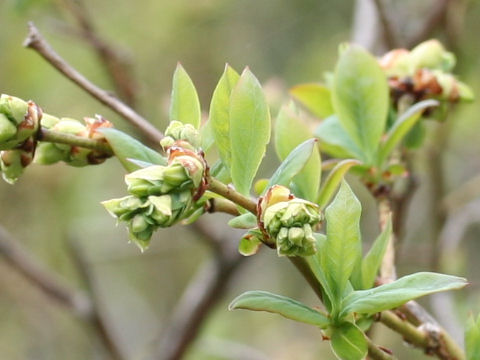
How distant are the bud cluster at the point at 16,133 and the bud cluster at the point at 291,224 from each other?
7.7 inches

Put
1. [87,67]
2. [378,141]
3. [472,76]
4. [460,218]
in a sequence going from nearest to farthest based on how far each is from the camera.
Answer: [378,141]
[460,218]
[472,76]
[87,67]

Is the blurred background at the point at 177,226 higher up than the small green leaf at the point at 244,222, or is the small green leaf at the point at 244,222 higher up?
the small green leaf at the point at 244,222

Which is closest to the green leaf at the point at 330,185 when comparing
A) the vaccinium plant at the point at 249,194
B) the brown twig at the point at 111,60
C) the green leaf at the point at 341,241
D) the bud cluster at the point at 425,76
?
the vaccinium plant at the point at 249,194

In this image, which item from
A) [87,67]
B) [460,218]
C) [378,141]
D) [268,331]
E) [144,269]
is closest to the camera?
[378,141]

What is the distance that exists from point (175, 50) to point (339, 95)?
7.58 feet

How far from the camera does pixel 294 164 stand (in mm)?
589

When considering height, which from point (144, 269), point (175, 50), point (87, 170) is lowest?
point (144, 269)

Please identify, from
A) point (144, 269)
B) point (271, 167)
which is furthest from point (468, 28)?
point (144, 269)

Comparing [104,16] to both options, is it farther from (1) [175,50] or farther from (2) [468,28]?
(2) [468,28]

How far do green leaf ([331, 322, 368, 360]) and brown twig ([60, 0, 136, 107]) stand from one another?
1.06m

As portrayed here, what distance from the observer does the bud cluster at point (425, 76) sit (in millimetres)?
878

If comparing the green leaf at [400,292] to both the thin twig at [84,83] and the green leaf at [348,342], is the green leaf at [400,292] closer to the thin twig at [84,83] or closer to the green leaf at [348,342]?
the green leaf at [348,342]

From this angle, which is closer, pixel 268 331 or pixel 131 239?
Result: pixel 131 239

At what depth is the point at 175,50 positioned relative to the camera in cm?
308
